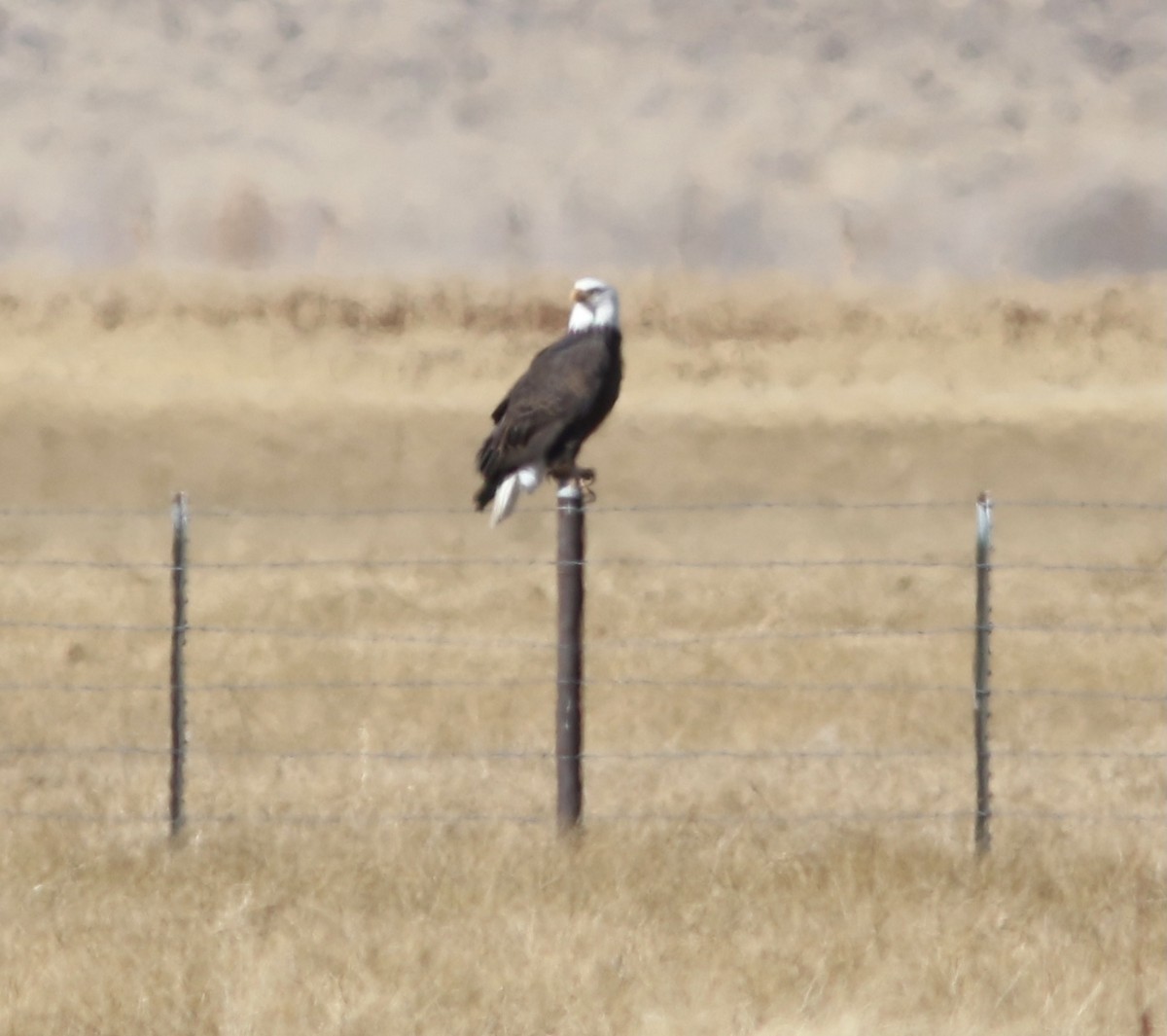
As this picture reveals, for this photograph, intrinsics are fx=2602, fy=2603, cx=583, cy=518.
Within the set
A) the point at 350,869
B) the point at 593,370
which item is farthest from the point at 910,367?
the point at 350,869

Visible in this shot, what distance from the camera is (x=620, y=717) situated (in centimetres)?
1275

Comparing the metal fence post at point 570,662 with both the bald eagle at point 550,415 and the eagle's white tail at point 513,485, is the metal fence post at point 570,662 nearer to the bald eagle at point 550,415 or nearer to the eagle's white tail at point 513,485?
the bald eagle at point 550,415

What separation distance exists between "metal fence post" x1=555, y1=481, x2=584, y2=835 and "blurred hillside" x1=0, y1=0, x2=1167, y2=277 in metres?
62.0

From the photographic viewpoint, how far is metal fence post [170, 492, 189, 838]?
29.2ft

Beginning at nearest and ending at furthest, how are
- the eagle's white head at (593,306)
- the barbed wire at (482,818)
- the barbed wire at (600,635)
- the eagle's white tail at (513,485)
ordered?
the barbed wire at (482,818)
the barbed wire at (600,635)
the eagle's white tail at (513,485)
the eagle's white head at (593,306)

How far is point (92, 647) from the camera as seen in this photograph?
15.6m

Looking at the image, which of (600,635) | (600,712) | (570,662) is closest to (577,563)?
(570,662)

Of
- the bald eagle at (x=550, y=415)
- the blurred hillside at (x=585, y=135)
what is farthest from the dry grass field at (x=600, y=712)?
the blurred hillside at (x=585, y=135)

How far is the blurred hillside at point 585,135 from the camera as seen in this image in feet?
242

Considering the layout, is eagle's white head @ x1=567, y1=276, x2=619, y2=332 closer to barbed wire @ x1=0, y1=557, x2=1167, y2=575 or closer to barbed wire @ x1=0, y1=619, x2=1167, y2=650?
barbed wire @ x1=0, y1=557, x2=1167, y2=575

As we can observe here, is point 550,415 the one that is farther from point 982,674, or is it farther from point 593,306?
point 982,674

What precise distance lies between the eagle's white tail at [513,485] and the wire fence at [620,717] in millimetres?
238

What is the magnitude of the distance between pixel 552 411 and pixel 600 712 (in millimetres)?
2746

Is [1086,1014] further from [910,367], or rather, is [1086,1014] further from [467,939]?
[910,367]
